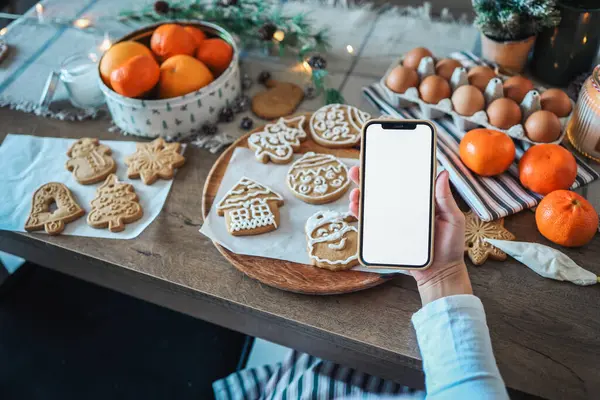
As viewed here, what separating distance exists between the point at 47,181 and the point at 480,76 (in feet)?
3.41

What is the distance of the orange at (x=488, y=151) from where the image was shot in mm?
1047

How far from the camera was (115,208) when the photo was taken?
1.11 metres

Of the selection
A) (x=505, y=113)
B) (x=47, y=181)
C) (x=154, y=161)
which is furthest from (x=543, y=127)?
(x=47, y=181)

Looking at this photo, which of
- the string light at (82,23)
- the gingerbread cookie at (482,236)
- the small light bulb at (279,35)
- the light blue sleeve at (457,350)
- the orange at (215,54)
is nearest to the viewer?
the light blue sleeve at (457,350)

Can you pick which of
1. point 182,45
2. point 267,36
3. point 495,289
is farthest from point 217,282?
point 267,36

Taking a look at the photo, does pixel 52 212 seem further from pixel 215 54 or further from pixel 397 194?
pixel 397 194

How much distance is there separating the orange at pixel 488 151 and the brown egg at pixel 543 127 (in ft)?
0.25

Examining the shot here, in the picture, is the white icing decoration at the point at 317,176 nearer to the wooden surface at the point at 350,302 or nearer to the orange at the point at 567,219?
the wooden surface at the point at 350,302

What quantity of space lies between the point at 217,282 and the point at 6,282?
647 millimetres

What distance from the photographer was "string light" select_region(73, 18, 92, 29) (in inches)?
66.2

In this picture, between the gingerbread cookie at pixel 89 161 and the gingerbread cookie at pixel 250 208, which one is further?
the gingerbread cookie at pixel 89 161

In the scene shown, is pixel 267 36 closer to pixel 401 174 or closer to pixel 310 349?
pixel 401 174

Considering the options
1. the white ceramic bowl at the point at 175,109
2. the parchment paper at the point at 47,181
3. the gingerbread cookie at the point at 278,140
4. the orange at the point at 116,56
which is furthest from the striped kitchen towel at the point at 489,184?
the orange at the point at 116,56

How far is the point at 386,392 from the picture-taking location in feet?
3.28
